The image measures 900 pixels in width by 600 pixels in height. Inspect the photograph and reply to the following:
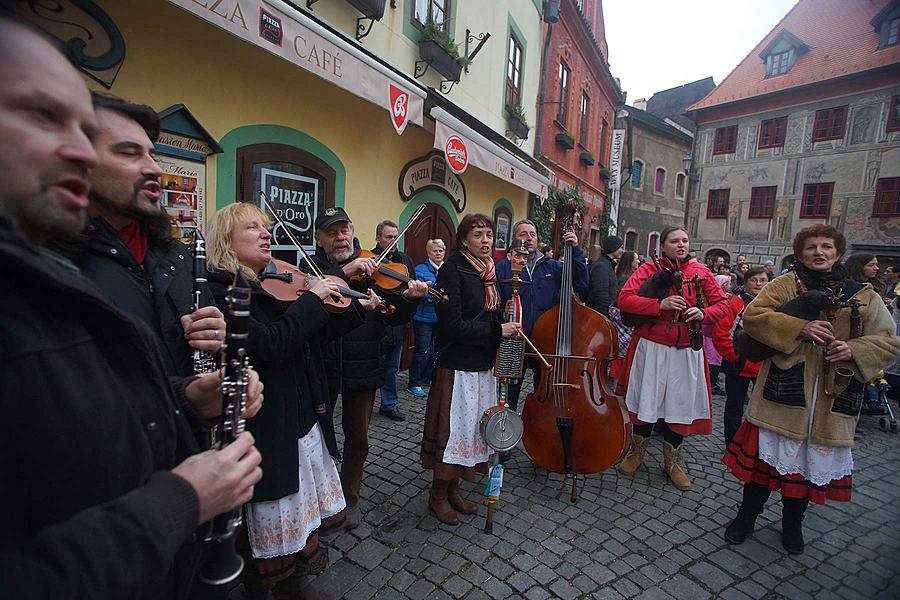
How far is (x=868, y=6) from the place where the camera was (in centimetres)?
1980

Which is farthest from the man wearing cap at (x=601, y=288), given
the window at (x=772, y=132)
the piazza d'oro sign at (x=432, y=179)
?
the window at (x=772, y=132)

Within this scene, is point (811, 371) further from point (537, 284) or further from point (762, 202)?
point (762, 202)

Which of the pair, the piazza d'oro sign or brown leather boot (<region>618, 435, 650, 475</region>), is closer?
brown leather boot (<region>618, 435, 650, 475</region>)

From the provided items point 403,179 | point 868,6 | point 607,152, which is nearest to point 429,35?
point 403,179

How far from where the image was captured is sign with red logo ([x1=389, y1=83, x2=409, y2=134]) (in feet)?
14.4

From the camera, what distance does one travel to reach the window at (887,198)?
18.2m

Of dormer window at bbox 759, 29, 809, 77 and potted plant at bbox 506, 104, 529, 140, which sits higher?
dormer window at bbox 759, 29, 809, 77

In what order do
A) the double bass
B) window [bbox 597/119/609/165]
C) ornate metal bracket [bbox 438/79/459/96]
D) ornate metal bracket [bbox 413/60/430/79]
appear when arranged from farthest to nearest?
window [bbox 597/119/609/165], ornate metal bracket [bbox 438/79/459/96], ornate metal bracket [bbox 413/60/430/79], the double bass

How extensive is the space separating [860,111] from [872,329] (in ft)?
77.9

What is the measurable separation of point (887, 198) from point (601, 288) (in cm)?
2198

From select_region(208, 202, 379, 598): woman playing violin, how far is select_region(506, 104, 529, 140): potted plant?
788 cm

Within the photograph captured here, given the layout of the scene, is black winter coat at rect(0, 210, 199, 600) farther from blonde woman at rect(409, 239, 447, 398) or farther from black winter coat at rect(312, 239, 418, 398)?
blonde woman at rect(409, 239, 447, 398)

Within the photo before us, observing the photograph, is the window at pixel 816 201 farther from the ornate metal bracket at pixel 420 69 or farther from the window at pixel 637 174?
the ornate metal bracket at pixel 420 69

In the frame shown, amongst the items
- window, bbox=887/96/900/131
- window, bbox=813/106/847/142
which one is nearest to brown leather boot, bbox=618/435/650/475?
window, bbox=887/96/900/131
